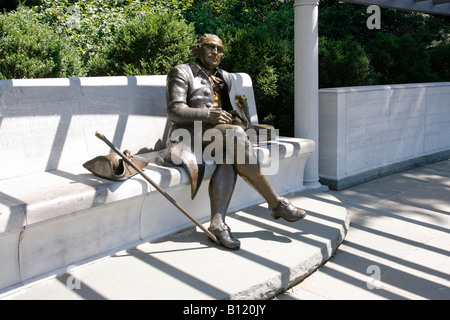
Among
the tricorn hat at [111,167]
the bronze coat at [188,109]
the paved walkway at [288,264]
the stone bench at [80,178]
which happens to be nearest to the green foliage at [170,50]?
the stone bench at [80,178]

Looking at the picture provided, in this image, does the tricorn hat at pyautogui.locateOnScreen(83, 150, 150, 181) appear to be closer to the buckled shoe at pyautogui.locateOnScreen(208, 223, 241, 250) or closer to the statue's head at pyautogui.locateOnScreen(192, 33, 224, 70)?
the buckled shoe at pyautogui.locateOnScreen(208, 223, 241, 250)

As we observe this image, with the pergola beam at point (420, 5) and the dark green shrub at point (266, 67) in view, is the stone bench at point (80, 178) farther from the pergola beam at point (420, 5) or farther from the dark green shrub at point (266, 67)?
the pergola beam at point (420, 5)

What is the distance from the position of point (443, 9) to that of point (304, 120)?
13.6ft

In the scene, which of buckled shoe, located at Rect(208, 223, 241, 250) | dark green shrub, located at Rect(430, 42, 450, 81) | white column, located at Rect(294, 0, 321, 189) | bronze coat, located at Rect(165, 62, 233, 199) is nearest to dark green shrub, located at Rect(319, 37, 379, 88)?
white column, located at Rect(294, 0, 321, 189)

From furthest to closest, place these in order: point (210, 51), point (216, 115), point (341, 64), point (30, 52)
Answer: point (341, 64) < point (30, 52) < point (210, 51) < point (216, 115)

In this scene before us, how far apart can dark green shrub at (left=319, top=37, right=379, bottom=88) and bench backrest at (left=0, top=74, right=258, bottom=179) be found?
325 centimetres

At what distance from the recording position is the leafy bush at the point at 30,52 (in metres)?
5.61

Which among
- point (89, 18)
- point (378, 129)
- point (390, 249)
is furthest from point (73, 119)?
point (89, 18)

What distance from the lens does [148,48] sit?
6297 millimetres

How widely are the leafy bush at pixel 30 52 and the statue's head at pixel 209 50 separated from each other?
2.48 meters

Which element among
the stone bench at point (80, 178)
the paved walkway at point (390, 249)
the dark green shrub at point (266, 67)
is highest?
the dark green shrub at point (266, 67)

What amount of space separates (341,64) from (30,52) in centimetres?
432

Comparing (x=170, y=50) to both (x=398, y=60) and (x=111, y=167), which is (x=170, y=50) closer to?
(x=111, y=167)
